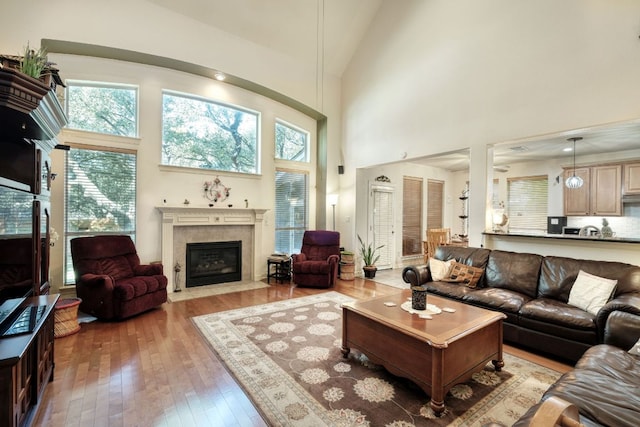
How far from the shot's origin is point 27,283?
93.2 inches

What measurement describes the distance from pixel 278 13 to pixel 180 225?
4.20 metres

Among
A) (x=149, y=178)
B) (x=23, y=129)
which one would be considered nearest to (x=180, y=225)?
(x=149, y=178)

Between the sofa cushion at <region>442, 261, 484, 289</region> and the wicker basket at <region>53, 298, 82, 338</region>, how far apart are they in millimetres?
4613

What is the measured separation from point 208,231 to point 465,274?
4.39 meters

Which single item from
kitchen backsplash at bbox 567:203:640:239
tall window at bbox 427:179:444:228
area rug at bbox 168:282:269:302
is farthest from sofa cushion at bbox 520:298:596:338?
tall window at bbox 427:179:444:228

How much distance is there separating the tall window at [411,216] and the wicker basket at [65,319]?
664 centimetres

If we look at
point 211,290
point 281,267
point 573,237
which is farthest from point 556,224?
point 211,290

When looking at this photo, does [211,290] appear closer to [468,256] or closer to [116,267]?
[116,267]

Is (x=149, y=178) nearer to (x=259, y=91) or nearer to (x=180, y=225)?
(x=180, y=225)

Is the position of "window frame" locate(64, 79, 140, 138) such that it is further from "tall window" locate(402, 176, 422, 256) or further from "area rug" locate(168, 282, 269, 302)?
"tall window" locate(402, 176, 422, 256)

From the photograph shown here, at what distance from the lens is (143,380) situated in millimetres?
2410

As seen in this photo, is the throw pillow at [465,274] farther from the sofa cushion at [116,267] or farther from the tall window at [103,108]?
the tall window at [103,108]

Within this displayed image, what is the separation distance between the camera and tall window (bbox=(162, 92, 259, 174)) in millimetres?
5172

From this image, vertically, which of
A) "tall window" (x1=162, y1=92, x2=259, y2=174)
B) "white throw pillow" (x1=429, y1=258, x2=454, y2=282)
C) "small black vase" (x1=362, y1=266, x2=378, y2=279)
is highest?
"tall window" (x1=162, y1=92, x2=259, y2=174)
